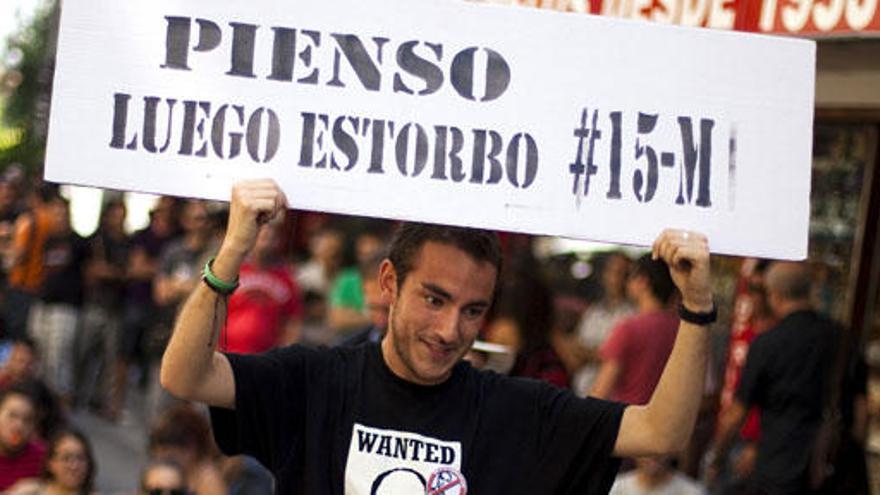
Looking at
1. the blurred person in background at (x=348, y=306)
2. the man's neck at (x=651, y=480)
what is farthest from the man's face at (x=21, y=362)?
the man's neck at (x=651, y=480)

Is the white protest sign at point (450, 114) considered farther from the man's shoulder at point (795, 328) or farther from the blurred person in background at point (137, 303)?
the blurred person in background at point (137, 303)

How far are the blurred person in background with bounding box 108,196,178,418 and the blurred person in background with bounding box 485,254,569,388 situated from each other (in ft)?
20.3

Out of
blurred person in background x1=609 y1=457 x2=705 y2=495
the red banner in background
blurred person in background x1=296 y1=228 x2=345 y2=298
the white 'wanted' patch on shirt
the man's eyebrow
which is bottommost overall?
blurred person in background x1=609 y1=457 x2=705 y2=495

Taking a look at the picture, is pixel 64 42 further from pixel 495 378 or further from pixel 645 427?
pixel 645 427

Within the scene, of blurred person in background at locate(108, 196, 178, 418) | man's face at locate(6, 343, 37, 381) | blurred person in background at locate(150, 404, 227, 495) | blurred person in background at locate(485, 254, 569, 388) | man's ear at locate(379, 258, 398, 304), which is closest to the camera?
man's ear at locate(379, 258, 398, 304)

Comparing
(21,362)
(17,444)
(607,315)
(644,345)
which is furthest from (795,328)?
(607,315)

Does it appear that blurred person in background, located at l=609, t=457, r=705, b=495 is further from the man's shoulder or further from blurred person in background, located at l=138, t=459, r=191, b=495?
blurred person in background, located at l=138, t=459, r=191, b=495

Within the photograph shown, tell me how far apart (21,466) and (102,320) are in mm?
6372

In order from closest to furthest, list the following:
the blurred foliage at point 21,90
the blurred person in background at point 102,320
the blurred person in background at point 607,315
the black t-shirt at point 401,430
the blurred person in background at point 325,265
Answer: the black t-shirt at point 401,430 → the blurred person in background at point 607,315 → the blurred person in background at point 325,265 → the blurred person in background at point 102,320 → the blurred foliage at point 21,90

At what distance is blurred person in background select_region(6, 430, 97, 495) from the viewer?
26.5 ft

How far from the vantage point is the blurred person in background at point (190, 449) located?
7949 mm

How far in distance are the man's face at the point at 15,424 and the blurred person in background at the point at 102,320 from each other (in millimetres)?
6050

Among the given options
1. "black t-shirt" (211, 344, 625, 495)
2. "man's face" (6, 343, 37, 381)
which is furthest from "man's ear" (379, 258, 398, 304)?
"man's face" (6, 343, 37, 381)

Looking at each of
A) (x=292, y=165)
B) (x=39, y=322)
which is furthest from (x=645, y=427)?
(x=39, y=322)
